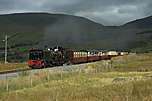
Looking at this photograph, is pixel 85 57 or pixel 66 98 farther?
pixel 85 57

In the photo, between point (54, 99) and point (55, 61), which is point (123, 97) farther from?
point (55, 61)

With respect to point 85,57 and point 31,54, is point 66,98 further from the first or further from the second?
point 85,57

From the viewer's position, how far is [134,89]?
2034cm

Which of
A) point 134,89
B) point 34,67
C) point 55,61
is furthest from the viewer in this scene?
point 55,61

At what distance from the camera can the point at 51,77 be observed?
39188mm

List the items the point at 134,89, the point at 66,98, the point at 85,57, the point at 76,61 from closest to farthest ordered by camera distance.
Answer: the point at 66,98
the point at 134,89
the point at 76,61
the point at 85,57

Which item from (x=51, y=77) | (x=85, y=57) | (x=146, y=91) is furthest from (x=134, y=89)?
(x=85, y=57)

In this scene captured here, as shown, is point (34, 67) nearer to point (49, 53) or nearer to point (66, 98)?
point (49, 53)

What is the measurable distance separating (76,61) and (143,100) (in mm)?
73400

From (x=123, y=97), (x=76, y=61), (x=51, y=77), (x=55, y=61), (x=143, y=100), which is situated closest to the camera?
(x=143, y=100)

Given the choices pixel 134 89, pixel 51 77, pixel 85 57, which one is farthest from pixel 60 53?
pixel 134 89

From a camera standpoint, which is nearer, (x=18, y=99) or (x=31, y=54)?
(x=18, y=99)

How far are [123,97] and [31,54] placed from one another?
55905 millimetres

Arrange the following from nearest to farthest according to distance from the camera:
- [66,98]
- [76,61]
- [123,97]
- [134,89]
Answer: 1. [123,97]
2. [66,98]
3. [134,89]
4. [76,61]
